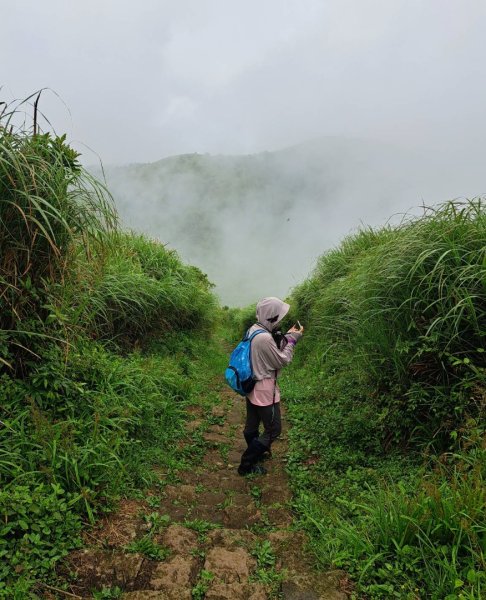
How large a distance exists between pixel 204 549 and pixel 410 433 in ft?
6.91

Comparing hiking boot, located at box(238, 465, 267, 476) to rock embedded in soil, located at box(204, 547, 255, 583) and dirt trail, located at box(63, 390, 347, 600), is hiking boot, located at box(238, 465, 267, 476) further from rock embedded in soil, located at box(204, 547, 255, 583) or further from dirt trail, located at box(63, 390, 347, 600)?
rock embedded in soil, located at box(204, 547, 255, 583)

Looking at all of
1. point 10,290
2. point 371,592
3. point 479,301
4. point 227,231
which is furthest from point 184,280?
point 227,231

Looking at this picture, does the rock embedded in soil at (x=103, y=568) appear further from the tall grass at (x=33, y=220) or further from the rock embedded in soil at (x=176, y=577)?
the tall grass at (x=33, y=220)

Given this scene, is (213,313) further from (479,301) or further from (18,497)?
(18,497)

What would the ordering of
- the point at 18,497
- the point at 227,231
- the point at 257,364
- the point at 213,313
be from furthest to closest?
the point at 227,231
the point at 213,313
the point at 257,364
the point at 18,497

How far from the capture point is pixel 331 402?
531cm

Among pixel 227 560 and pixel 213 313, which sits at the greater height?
pixel 213 313

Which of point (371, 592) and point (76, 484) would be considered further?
point (76, 484)

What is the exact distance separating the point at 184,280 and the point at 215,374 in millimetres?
2340

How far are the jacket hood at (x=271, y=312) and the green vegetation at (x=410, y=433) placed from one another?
3.42 ft

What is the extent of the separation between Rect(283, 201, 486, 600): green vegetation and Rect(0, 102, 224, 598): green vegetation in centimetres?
136

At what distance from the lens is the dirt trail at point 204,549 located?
89.6 inches

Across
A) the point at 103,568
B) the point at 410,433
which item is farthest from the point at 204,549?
the point at 410,433

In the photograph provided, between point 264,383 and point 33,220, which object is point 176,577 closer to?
point 264,383
